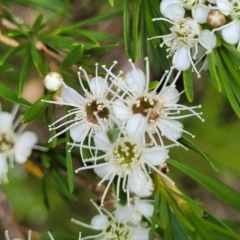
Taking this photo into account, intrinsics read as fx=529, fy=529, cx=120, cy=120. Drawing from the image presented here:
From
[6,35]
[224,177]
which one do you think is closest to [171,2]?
[6,35]

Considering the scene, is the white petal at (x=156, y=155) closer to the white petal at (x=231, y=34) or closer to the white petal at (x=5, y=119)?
the white petal at (x=231, y=34)

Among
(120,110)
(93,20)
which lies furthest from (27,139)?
(120,110)

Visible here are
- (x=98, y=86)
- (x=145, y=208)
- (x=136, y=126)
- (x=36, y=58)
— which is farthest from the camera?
(x=145, y=208)

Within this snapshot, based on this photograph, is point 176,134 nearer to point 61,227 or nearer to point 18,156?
point 18,156

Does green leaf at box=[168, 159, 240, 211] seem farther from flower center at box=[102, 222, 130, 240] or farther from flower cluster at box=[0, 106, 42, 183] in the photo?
flower cluster at box=[0, 106, 42, 183]

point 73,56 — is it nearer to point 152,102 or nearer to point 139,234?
point 152,102

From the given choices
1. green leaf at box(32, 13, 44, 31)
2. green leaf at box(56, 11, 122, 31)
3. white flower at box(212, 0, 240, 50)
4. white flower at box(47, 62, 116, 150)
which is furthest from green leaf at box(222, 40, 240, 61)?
green leaf at box(32, 13, 44, 31)

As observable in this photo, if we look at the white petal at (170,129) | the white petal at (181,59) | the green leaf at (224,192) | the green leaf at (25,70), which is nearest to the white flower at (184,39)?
the white petal at (181,59)
